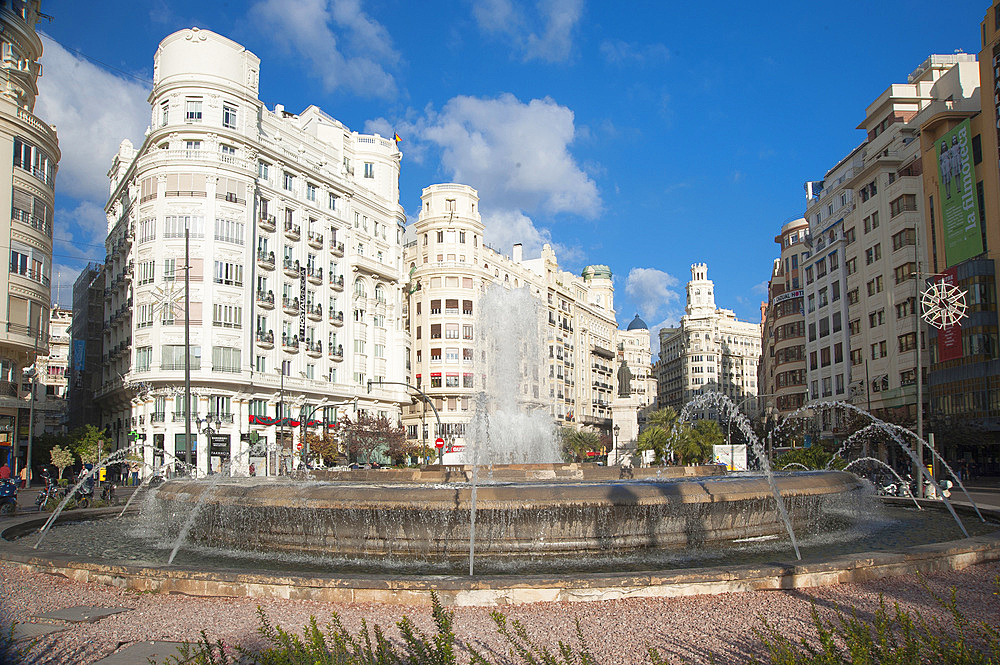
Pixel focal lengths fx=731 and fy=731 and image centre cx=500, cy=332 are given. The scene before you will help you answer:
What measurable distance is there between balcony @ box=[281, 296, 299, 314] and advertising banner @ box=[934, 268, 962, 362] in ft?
152

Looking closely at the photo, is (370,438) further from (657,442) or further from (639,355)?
(639,355)

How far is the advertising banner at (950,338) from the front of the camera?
48.2m

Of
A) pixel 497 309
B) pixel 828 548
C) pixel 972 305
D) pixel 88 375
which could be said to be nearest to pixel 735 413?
pixel 828 548

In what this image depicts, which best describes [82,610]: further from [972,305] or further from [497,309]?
[497,309]

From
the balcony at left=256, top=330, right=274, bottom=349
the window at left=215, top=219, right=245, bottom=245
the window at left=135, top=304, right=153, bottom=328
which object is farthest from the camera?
the balcony at left=256, top=330, right=274, bottom=349

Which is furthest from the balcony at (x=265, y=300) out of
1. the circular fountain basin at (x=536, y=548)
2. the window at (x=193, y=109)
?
the circular fountain basin at (x=536, y=548)

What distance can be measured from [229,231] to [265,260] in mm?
4083

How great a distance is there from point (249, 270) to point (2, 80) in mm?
18463

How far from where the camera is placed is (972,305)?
1868 inches

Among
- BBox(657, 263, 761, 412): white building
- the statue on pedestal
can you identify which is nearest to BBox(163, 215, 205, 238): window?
the statue on pedestal

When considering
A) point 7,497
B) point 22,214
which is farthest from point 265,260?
point 7,497

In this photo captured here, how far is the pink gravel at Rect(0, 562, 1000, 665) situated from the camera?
6.56 metres

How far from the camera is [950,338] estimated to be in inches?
1921

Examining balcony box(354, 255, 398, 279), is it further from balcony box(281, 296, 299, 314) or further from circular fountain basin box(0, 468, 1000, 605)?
circular fountain basin box(0, 468, 1000, 605)
